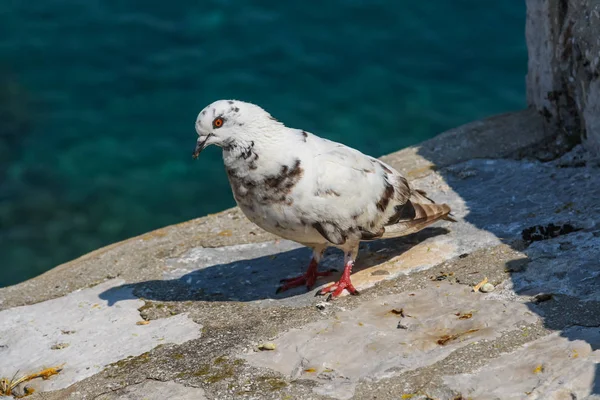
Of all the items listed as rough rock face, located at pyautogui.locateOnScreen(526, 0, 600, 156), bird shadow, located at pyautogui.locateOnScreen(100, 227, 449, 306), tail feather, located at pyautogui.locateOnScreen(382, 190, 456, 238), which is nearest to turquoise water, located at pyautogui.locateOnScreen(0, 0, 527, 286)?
rough rock face, located at pyautogui.locateOnScreen(526, 0, 600, 156)

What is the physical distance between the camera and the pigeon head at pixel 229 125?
661 centimetres

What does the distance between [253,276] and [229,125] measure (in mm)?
1580

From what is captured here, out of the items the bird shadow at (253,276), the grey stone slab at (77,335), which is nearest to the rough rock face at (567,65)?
the bird shadow at (253,276)

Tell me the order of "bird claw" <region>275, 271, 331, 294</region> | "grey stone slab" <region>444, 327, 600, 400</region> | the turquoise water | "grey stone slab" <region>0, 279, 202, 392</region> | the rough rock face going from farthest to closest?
the turquoise water, the rough rock face, "bird claw" <region>275, 271, 331, 294</region>, "grey stone slab" <region>0, 279, 202, 392</region>, "grey stone slab" <region>444, 327, 600, 400</region>

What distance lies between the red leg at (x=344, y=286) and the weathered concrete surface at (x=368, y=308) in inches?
4.3

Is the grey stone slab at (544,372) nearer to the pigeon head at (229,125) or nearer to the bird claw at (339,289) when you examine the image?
the bird claw at (339,289)

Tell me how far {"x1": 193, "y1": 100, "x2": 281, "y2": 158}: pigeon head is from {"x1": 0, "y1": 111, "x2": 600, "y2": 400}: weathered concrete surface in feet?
4.26

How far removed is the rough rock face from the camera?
7914 millimetres

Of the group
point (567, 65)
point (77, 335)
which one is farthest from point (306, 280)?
point (567, 65)

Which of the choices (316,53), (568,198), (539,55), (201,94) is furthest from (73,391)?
(316,53)

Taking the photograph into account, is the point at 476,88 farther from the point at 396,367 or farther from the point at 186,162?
the point at 396,367

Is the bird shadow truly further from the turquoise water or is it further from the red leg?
the turquoise water

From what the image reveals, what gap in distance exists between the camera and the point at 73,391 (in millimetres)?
6055

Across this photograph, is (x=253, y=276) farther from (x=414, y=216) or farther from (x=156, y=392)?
(x=156, y=392)
